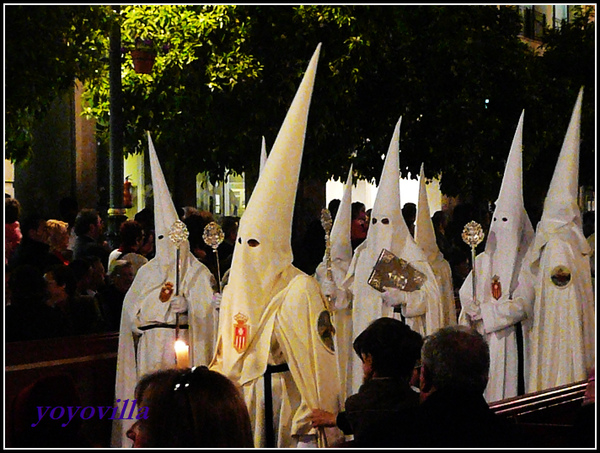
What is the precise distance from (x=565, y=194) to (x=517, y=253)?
689 mm

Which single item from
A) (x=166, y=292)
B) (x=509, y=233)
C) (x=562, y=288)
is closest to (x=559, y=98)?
(x=509, y=233)

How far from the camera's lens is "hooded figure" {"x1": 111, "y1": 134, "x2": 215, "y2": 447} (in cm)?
880

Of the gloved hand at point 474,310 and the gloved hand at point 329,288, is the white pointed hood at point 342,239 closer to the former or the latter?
the gloved hand at point 329,288

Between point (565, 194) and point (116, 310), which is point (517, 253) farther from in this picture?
point (116, 310)

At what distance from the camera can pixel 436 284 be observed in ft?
33.3

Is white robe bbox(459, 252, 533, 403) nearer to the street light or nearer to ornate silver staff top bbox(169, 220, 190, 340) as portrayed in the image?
ornate silver staff top bbox(169, 220, 190, 340)

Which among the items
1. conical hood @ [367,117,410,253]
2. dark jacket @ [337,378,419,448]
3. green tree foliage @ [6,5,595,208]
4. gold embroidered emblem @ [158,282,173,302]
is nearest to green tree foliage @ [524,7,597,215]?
green tree foliage @ [6,5,595,208]

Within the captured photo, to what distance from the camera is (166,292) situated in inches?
351

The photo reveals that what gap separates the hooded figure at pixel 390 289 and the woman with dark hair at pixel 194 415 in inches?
249

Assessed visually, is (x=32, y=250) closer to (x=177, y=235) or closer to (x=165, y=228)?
(x=165, y=228)

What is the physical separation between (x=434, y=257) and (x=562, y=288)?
1644 mm

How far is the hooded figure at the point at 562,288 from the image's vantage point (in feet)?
32.5

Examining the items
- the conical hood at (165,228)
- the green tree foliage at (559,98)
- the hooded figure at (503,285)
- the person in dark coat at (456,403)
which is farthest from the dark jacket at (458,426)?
the green tree foliage at (559,98)

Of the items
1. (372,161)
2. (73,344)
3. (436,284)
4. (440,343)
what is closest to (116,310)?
(73,344)
